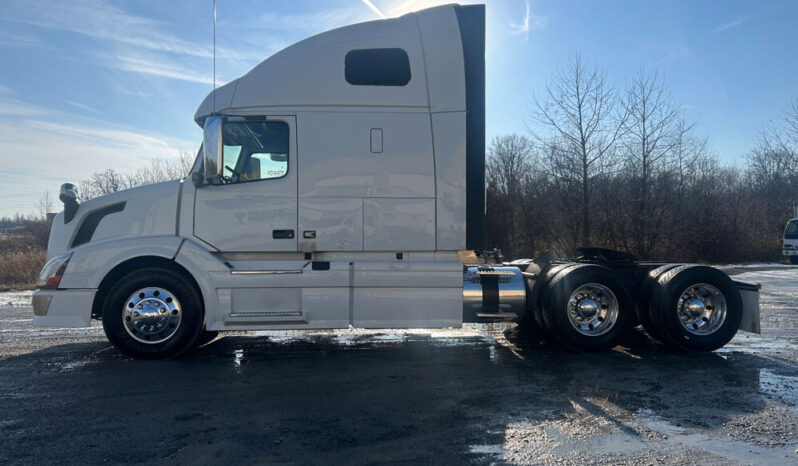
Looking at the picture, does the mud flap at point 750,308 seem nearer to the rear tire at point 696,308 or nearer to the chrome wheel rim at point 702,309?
the rear tire at point 696,308

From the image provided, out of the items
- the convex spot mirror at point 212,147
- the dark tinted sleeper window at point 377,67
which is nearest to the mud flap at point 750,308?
the dark tinted sleeper window at point 377,67

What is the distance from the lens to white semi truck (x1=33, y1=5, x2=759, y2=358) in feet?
18.8

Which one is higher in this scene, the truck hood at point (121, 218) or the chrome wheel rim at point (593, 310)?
the truck hood at point (121, 218)

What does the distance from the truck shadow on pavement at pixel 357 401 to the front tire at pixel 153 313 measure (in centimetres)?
23

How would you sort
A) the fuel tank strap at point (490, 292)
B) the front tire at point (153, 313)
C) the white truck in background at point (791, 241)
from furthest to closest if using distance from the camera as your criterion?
the white truck in background at point (791, 241) < the fuel tank strap at point (490, 292) < the front tire at point (153, 313)

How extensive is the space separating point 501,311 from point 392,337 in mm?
1717

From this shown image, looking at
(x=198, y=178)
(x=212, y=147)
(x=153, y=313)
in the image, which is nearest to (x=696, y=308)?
(x=212, y=147)

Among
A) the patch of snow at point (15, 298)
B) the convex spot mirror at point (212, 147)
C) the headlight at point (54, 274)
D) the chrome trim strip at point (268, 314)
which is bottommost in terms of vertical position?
the patch of snow at point (15, 298)

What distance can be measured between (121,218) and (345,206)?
8.69 feet

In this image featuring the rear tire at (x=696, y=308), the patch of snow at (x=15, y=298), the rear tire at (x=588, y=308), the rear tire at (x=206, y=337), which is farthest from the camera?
the patch of snow at (x=15, y=298)

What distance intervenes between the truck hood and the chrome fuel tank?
364cm

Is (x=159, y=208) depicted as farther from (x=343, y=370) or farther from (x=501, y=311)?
(x=501, y=311)

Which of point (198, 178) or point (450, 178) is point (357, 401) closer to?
point (450, 178)

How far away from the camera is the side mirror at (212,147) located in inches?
219
